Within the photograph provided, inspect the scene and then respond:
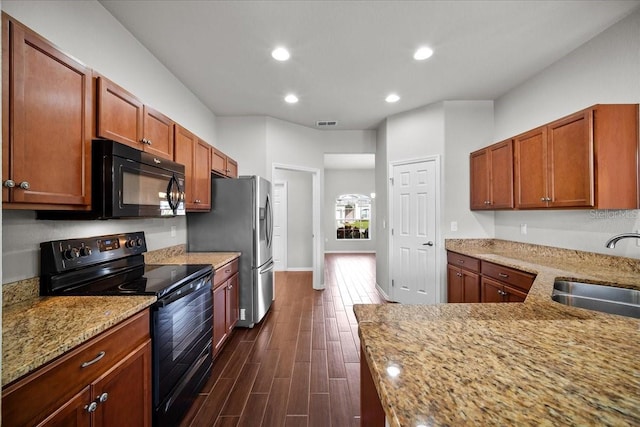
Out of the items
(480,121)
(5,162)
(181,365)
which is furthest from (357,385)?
(480,121)

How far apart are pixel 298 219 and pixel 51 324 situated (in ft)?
17.4

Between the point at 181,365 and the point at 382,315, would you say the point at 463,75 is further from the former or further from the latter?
the point at 181,365

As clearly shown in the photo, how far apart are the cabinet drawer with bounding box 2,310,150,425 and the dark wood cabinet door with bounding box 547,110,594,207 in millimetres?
3177

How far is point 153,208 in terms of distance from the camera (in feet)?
6.18

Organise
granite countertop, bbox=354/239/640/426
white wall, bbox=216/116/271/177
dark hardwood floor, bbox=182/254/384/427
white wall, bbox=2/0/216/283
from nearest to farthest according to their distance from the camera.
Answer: granite countertop, bbox=354/239/640/426, white wall, bbox=2/0/216/283, dark hardwood floor, bbox=182/254/384/427, white wall, bbox=216/116/271/177

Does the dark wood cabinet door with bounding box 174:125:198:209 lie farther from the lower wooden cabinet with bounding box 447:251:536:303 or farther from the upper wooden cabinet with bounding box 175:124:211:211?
the lower wooden cabinet with bounding box 447:251:536:303

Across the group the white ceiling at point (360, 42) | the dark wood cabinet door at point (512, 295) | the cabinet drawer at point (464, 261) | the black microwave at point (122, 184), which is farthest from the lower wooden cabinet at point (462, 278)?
the black microwave at point (122, 184)

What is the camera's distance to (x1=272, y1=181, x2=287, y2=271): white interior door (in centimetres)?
612

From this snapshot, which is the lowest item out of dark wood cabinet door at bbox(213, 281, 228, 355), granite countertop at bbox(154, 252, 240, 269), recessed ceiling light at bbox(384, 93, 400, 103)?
dark wood cabinet door at bbox(213, 281, 228, 355)

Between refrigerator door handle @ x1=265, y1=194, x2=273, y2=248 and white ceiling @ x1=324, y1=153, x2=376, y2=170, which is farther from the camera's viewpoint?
white ceiling @ x1=324, y1=153, x2=376, y2=170

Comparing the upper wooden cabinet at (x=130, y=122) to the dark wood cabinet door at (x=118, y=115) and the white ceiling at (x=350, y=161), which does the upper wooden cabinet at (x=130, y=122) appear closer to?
the dark wood cabinet door at (x=118, y=115)

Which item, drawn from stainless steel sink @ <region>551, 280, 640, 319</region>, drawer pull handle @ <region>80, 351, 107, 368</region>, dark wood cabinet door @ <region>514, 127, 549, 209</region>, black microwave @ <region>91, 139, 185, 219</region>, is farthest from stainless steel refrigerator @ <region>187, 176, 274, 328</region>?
dark wood cabinet door @ <region>514, 127, 549, 209</region>

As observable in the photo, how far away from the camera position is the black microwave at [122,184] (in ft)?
4.84

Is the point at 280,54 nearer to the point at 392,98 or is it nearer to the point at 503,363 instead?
the point at 392,98
